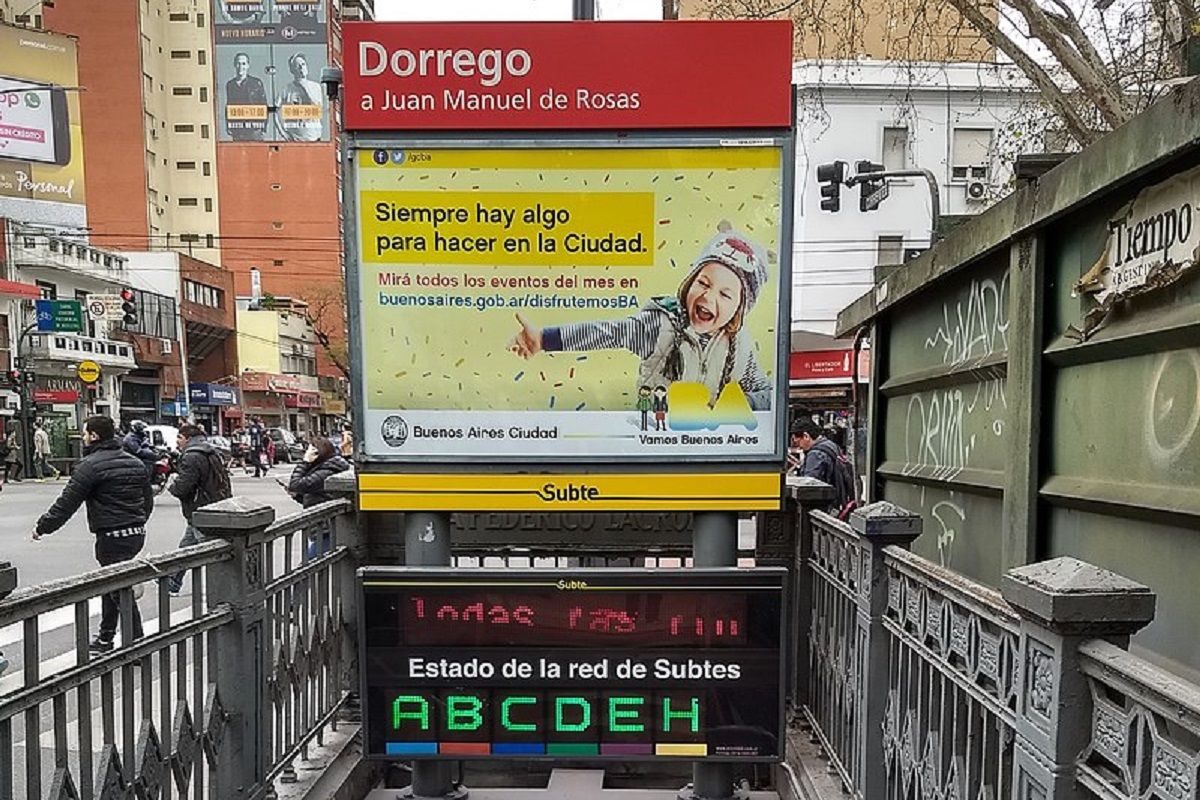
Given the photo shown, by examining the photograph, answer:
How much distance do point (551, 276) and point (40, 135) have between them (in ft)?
130

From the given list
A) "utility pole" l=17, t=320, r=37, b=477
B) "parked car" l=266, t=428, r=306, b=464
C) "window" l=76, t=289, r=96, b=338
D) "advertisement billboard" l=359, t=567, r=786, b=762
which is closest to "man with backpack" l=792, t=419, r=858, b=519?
"advertisement billboard" l=359, t=567, r=786, b=762

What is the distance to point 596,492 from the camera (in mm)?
3951

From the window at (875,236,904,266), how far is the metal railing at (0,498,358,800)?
76.8ft

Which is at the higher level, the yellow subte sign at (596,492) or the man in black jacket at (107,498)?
the yellow subte sign at (596,492)

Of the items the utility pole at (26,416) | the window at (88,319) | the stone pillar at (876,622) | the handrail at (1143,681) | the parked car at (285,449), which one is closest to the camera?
the handrail at (1143,681)

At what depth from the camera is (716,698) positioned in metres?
3.69

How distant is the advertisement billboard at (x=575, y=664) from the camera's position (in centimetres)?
368

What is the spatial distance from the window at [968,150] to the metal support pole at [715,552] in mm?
23460

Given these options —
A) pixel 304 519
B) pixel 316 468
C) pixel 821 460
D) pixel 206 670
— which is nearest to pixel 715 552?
pixel 304 519

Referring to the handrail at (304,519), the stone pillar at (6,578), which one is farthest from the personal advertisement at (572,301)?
the stone pillar at (6,578)

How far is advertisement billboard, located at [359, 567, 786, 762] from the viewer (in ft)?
12.1

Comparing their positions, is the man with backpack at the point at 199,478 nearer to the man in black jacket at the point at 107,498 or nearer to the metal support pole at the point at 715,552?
the man in black jacket at the point at 107,498

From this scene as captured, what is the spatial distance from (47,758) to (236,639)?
253 centimetres

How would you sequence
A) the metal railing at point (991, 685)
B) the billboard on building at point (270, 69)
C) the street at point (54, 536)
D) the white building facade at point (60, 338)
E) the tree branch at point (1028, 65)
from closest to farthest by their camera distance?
the metal railing at point (991, 685), the tree branch at point (1028, 65), the street at point (54, 536), the white building facade at point (60, 338), the billboard on building at point (270, 69)
